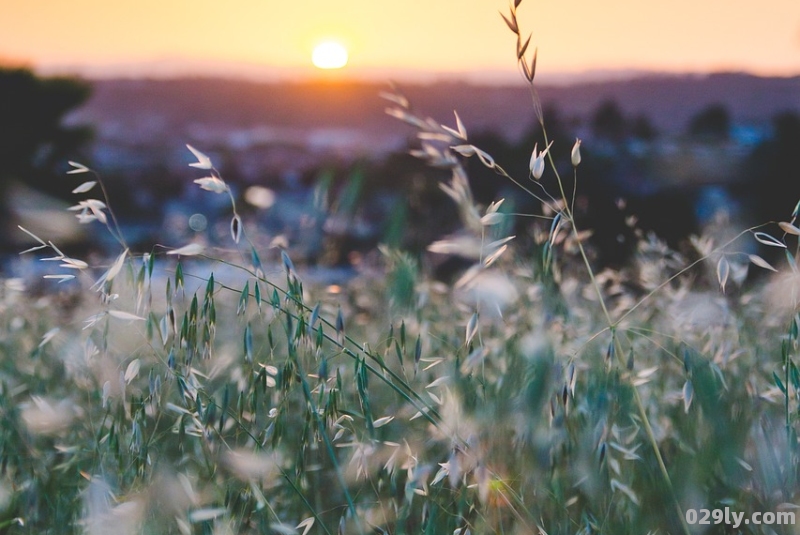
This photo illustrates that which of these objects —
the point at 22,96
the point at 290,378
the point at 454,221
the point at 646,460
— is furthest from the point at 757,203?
the point at 22,96

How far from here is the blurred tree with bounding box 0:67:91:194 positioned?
24.0ft

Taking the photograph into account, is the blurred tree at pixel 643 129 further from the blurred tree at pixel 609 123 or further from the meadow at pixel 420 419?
the meadow at pixel 420 419

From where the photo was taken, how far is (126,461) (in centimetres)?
110

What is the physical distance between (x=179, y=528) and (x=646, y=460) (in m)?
0.71

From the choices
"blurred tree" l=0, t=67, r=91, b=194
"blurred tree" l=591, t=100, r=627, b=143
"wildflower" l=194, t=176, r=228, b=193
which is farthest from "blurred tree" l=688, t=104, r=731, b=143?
"wildflower" l=194, t=176, r=228, b=193

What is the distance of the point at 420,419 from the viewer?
1.34 metres

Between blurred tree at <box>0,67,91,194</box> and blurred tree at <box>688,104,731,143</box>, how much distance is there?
5.72 m

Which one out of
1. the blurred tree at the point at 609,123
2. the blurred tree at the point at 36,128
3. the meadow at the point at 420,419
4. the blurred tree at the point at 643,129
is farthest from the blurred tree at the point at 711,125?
the blurred tree at the point at 36,128

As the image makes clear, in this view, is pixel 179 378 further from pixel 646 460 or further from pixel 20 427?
pixel 646 460

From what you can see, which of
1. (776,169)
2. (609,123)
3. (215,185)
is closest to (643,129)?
(609,123)

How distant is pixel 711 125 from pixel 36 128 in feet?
21.4

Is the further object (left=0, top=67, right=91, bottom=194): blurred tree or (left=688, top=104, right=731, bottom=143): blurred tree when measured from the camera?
(left=0, top=67, right=91, bottom=194): blurred tree

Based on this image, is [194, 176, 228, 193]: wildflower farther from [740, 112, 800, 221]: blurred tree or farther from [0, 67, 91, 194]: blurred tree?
[0, 67, 91, 194]: blurred tree

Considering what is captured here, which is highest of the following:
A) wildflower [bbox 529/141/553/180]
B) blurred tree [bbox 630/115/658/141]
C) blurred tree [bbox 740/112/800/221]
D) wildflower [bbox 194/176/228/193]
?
wildflower [bbox 529/141/553/180]
